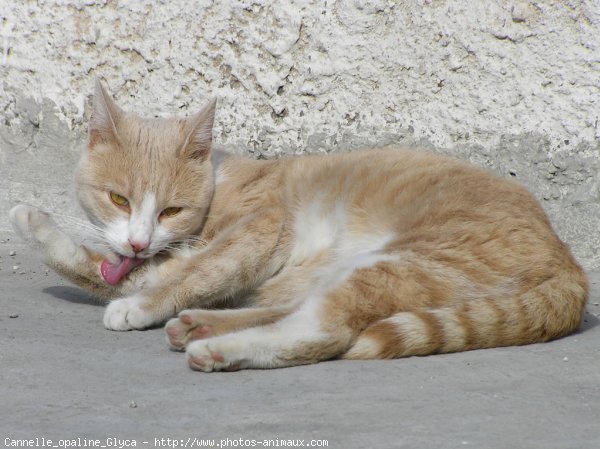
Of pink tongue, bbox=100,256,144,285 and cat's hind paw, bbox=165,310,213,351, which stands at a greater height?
cat's hind paw, bbox=165,310,213,351

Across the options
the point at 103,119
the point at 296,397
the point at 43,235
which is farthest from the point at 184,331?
the point at 103,119

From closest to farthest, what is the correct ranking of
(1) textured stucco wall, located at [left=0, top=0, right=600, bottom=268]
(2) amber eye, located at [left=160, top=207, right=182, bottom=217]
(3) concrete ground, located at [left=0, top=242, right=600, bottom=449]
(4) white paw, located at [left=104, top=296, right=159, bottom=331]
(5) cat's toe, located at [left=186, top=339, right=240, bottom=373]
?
1. (3) concrete ground, located at [left=0, top=242, right=600, bottom=449]
2. (5) cat's toe, located at [left=186, top=339, right=240, bottom=373]
3. (4) white paw, located at [left=104, top=296, right=159, bottom=331]
4. (2) amber eye, located at [left=160, top=207, right=182, bottom=217]
5. (1) textured stucco wall, located at [left=0, top=0, right=600, bottom=268]

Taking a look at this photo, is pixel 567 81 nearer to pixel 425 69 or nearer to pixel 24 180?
pixel 425 69

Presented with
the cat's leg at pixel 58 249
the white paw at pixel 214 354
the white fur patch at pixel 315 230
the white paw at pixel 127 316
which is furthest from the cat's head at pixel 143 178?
the white paw at pixel 214 354

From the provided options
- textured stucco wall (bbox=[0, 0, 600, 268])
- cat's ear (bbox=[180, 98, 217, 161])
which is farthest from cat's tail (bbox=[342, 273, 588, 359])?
textured stucco wall (bbox=[0, 0, 600, 268])

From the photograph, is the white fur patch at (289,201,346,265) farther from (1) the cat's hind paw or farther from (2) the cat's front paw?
(2) the cat's front paw

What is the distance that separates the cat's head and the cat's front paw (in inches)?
7.4

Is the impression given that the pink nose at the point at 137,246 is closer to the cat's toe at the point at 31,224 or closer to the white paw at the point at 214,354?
the cat's toe at the point at 31,224

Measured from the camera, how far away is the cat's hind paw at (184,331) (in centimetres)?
287

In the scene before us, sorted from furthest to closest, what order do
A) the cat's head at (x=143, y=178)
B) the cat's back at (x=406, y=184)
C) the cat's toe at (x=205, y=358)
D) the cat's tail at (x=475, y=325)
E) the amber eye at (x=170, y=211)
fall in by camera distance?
1. the amber eye at (x=170, y=211)
2. the cat's head at (x=143, y=178)
3. the cat's back at (x=406, y=184)
4. the cat's tail at (x=475, y=325)
5. the cat's toe at (x=205, y=358)

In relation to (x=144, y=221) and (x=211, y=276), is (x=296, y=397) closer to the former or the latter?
(x=211, y=276)

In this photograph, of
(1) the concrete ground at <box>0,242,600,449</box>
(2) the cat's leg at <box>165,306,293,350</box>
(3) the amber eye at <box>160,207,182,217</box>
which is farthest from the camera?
(3) the amber eye at <box>160,207,182,217</box>

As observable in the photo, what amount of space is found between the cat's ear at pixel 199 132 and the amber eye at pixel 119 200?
317mm

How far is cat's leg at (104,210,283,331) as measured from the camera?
320 centimetres
